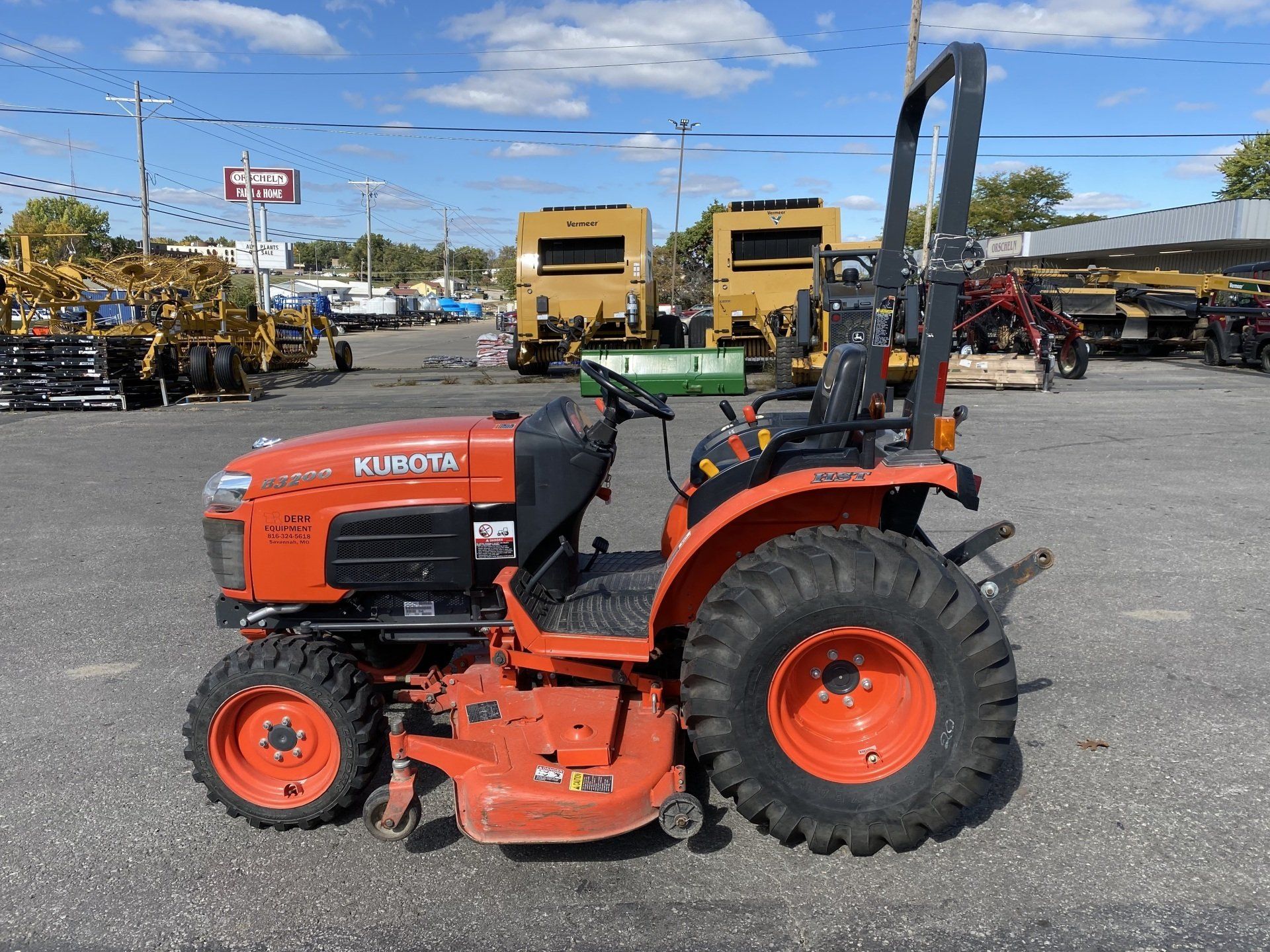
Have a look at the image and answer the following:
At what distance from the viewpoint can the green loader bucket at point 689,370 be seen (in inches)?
561

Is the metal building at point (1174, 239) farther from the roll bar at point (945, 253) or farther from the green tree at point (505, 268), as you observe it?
the green tree at point (505, 268)

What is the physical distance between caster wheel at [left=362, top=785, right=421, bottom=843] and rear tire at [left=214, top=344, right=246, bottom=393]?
13304 mm

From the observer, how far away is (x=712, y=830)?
288 centimetres

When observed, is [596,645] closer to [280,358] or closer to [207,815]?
[207,815]

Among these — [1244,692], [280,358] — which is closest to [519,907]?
[1244,692]

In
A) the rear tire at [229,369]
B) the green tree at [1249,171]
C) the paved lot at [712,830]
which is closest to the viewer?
the paved lot at [712,830]

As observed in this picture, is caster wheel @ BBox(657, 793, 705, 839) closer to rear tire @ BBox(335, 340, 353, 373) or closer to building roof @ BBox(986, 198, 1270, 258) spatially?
rear tire @ BBox(335, 340, 353, 373)

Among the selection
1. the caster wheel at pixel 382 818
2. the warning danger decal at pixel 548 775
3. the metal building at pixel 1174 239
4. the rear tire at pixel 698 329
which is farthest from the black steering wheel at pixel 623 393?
the metal building at pixel 1174 239

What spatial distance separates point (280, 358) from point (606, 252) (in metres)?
7.50

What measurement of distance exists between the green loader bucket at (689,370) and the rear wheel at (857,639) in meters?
11.6

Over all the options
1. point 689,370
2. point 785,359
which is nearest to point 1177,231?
point 785,359

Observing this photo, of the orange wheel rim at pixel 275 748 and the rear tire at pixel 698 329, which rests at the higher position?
the rear tire at pixel 698 329

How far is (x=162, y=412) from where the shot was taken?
1348 cm

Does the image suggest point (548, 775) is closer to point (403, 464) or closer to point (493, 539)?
point (493, 539)
